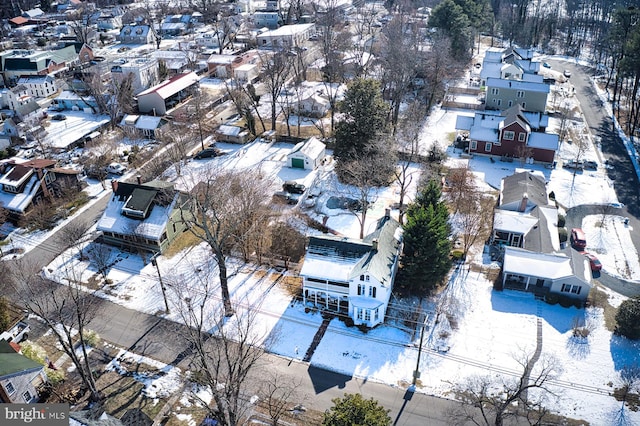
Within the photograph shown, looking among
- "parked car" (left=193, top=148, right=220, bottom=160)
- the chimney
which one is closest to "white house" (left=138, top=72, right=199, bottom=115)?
"parked car" (left=193, top=148, right=220, bottom=160)

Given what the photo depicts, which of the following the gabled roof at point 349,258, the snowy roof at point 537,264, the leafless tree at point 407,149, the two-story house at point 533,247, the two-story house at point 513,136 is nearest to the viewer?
the gabled roof at point 349,258

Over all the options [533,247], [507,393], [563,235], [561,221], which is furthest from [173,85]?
[507,393]

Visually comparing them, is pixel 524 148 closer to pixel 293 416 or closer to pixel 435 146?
pixel 435 146

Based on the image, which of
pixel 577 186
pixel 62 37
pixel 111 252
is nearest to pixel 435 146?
pixel 577 186

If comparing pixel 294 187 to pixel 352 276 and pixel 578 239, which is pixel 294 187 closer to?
pixel 352 276

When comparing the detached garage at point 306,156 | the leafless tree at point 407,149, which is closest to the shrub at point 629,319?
the leafless tree at point 407,149

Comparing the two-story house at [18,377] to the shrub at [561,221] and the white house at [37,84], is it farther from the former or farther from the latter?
the white house at [37,84]
